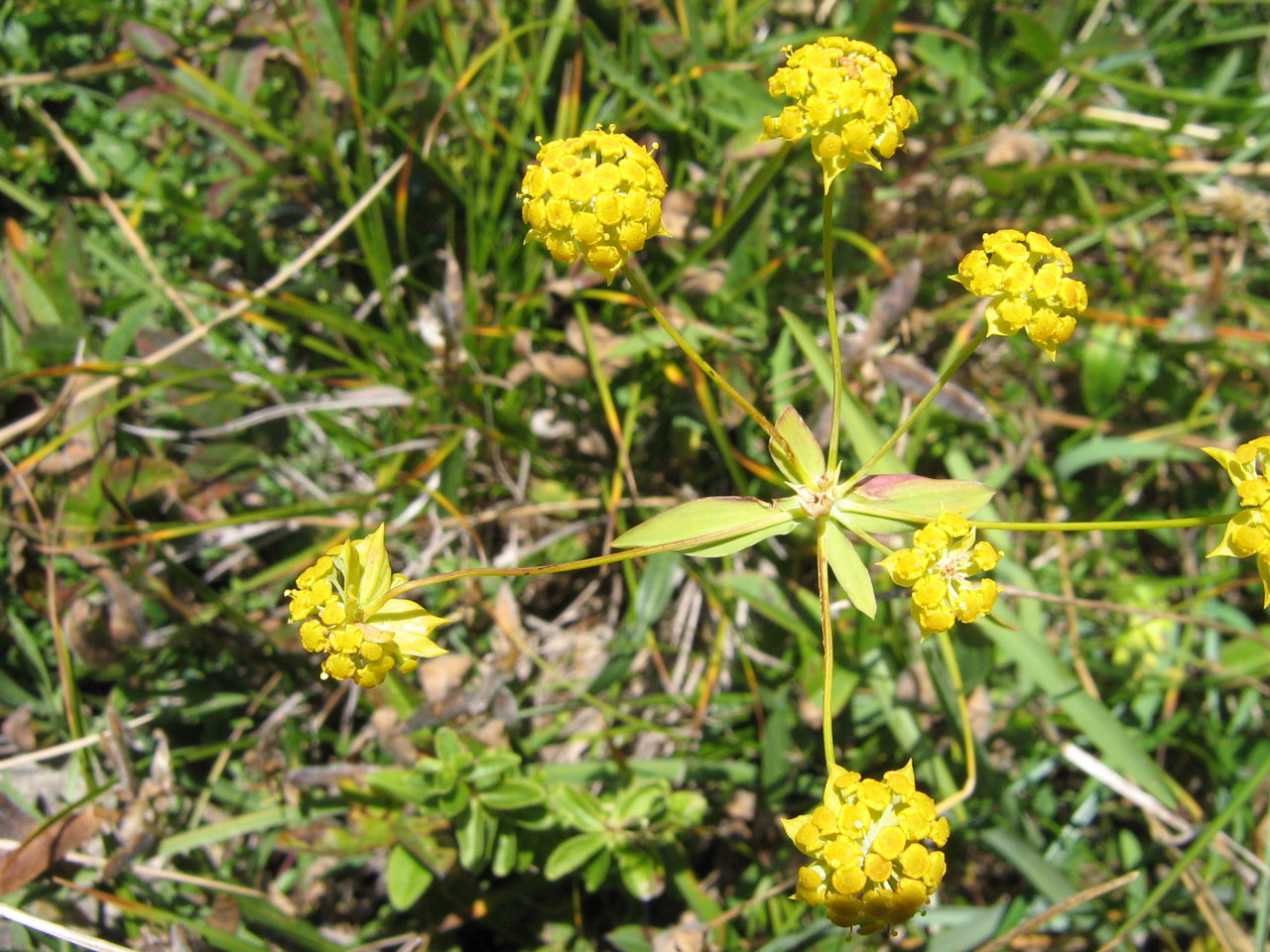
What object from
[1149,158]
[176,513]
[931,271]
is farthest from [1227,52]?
[176,513]

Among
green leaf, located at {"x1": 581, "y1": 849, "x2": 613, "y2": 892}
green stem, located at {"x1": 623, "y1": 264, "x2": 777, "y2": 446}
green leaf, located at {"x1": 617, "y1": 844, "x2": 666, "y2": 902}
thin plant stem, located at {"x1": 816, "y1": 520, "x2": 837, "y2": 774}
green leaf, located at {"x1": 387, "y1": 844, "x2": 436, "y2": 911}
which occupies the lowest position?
green leaf, located at {"x1": 617, "y1": 844, "x2": 666, "y2": 902}

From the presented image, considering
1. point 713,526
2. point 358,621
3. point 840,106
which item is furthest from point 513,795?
point 840,106

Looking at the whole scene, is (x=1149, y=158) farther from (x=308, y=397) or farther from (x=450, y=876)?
(x=450, y=876)

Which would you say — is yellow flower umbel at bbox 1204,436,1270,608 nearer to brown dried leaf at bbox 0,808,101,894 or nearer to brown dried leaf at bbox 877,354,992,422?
brown dried leaf at bbox 877,354,992,422

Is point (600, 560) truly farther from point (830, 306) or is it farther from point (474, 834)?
point (474, 834)

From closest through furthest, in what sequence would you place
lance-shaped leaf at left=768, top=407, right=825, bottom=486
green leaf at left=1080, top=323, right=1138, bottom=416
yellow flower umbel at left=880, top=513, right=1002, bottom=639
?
yellow flower umbel at left=880, top=513, right=1002, bottom=639 < lance-shaped leaf at left=768, top=407, right=825, bottom=486 < green leaf at left=1080, top=323, right=1138, bottom=416

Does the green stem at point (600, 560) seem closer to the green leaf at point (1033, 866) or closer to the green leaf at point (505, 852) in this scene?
the green leaf at point (505, 852)

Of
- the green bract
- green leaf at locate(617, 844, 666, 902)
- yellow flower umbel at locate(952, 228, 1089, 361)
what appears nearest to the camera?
yellow flower umbel at locate(952, 228, 1089, 361)

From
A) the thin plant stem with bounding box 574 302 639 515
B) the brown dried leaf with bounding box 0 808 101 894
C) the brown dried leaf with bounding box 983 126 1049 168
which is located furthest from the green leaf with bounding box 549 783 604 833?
the brown dried leaf with bounding box 983 126 1049 168
